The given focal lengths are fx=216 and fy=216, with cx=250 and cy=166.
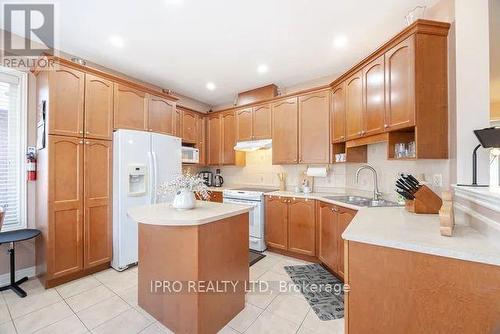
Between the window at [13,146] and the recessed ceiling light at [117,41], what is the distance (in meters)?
1.09

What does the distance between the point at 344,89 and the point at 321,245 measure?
1.97 m

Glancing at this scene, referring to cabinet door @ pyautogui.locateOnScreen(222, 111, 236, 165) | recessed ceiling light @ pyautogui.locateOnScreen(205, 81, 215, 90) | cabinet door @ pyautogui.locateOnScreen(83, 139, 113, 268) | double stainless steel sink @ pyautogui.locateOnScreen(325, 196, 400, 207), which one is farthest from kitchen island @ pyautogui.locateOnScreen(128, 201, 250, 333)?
recessed ceiling light @ pyautogui.locateOnScreen(205, 81, 215, 90)

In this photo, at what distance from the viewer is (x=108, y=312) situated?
187cm

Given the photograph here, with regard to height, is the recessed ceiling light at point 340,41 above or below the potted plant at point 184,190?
above

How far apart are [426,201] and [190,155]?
3.37m

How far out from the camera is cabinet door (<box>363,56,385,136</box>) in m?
2.08

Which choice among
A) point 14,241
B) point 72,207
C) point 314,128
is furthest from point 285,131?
point 14,241

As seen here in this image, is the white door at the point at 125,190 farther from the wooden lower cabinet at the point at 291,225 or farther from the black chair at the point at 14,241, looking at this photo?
the wooden lower cabinet at the point at 291,225

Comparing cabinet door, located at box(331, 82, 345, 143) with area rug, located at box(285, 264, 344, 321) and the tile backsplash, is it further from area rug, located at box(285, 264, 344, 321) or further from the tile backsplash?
area rug, located at box(285, 264, 344, 321)

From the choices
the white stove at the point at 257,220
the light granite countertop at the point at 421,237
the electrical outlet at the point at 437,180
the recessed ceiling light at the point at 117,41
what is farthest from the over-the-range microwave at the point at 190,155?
the electrical outlet at the point at 437,180

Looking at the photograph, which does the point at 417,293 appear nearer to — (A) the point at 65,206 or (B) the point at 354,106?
(B) the point at 354,106

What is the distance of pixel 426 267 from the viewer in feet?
3.41

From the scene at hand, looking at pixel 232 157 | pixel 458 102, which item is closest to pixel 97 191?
pixel 232 157

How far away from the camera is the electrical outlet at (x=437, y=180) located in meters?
1.86
